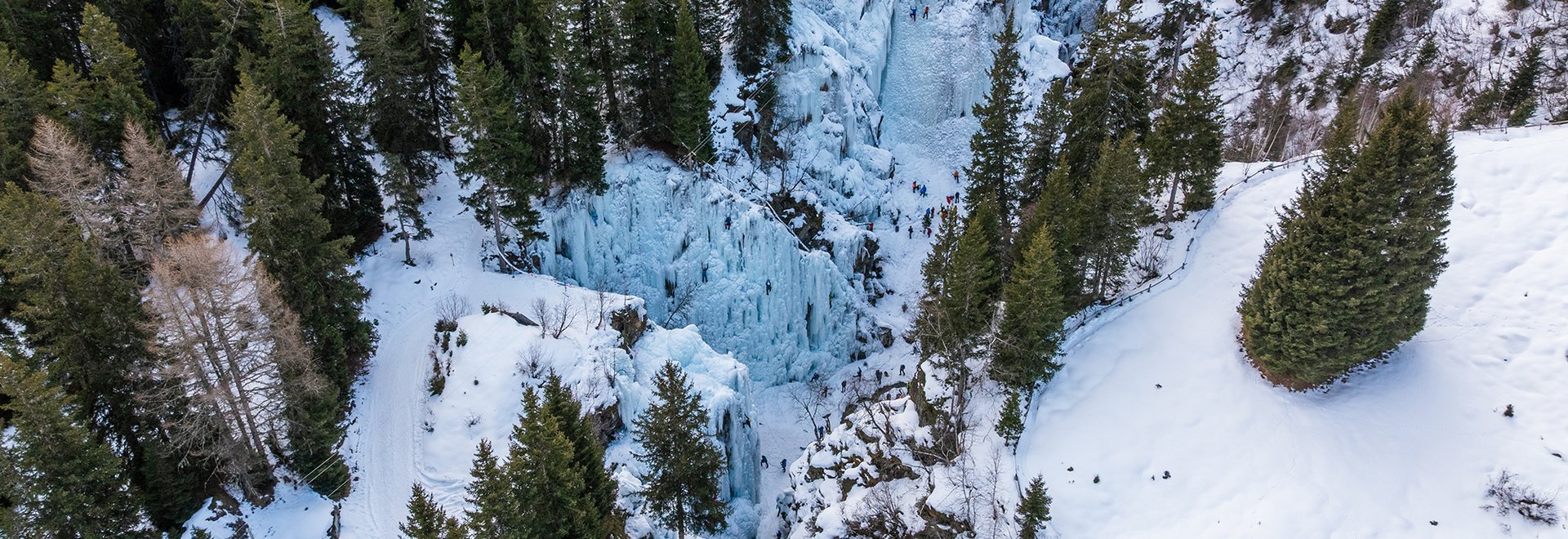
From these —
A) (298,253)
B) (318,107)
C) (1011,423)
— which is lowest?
(1011,423)

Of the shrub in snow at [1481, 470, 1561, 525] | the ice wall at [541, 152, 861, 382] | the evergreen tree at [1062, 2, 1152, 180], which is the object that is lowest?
the ice wall at [541, 152, 861, 382]

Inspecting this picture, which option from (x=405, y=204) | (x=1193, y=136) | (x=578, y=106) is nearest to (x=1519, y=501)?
(x=1193, y=136)

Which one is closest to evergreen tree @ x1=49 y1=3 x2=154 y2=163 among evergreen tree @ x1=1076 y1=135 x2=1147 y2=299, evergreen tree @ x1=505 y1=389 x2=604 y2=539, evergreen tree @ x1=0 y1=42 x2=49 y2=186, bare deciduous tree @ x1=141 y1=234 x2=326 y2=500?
evergreen tree @ x1=0 y1=42 x2=49 y2=186

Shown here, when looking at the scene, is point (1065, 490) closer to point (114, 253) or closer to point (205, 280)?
point (205, 280)

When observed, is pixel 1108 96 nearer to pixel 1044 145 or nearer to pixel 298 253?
pixel 1044 145

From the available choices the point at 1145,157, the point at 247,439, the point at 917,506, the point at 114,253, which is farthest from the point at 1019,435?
the point at 114,253

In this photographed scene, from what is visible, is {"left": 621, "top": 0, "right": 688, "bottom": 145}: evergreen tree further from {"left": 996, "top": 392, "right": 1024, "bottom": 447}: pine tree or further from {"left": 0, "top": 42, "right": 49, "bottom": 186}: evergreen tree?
{"left": 996, "top": 392, "right": 1024, "bottom": 447}: pine tree

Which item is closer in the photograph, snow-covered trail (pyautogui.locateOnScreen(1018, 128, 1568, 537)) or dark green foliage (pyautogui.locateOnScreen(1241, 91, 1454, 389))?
dark green foliage (pyautogui.locateOnScreen(1241, 91, 1454, 389))
